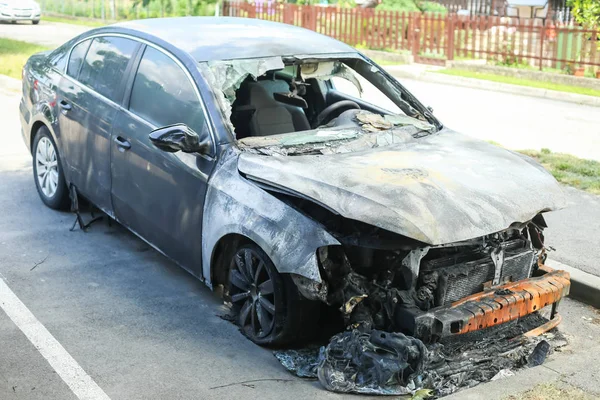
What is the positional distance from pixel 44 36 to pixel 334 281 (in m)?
22.9

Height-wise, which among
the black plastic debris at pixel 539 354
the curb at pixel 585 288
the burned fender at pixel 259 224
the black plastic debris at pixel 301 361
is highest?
the burned fender at pixel 259 224

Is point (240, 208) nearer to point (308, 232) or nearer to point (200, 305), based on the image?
point (308, 232)

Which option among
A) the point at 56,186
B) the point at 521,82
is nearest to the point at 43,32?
the point at 521,82

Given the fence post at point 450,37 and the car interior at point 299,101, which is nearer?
the car interior at point 299,101

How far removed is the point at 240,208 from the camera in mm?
5043

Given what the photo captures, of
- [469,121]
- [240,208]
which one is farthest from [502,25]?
[240,208]

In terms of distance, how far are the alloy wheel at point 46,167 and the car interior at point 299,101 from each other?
226 centimetres

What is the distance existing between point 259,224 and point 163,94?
152cm

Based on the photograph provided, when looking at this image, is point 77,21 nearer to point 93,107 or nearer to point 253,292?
point 93,107

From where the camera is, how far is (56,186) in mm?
7527

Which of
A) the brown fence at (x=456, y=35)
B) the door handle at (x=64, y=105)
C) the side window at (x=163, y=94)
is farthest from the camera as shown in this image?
the brown fence at (x=456, y=35)

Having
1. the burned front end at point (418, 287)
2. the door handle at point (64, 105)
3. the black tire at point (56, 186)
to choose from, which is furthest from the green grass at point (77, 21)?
the burned front end at point (418, 287)

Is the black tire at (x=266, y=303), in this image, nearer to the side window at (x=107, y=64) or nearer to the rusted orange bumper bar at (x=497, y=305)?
the rusted orange bumper bar at (x=497, y=305)

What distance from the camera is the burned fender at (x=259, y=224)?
4609 mm
